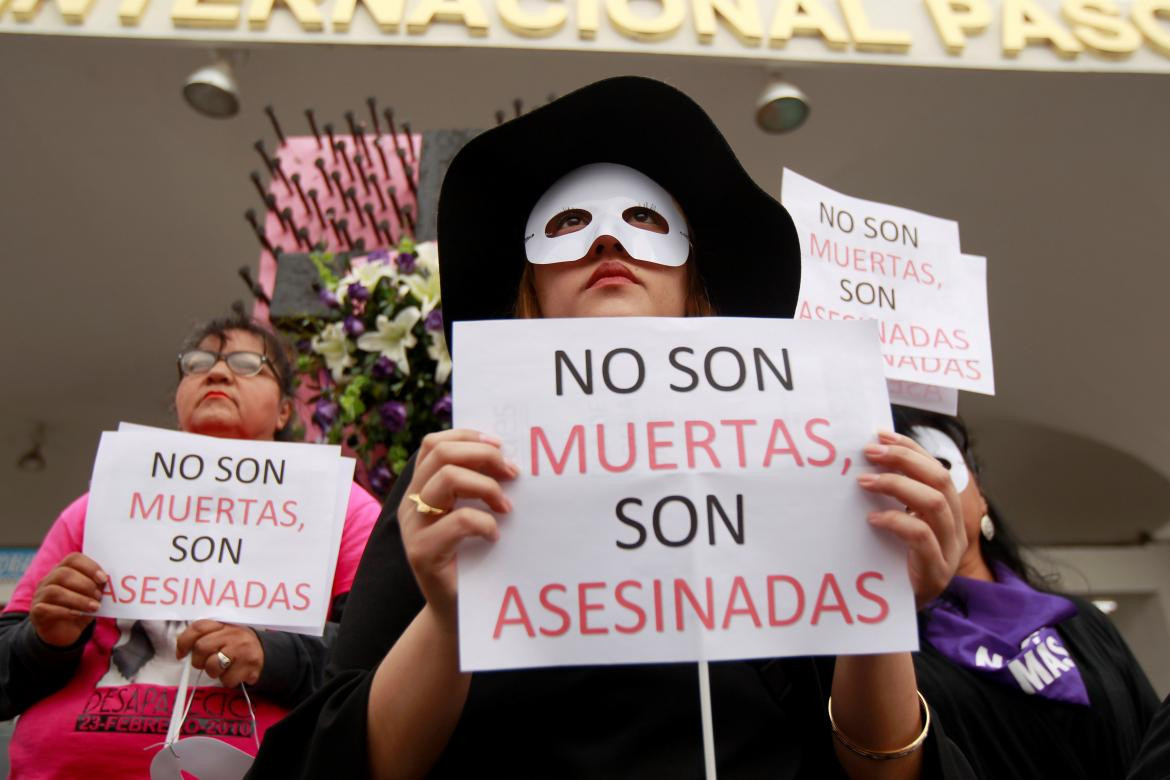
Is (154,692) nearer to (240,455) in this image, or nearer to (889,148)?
(240,455)

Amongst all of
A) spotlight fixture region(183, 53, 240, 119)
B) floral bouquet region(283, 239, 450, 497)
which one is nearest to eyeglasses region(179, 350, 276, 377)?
floral bouquet region(283, 239, 450, 497)

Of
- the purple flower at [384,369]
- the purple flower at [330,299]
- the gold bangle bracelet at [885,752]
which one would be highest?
the purple flower at [330,299]

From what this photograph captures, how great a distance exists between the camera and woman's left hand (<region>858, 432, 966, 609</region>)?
77 cm

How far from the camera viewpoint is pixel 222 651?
4.45 feet

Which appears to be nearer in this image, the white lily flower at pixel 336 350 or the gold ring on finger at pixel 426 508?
the gold ring on finger at pixel 426 508

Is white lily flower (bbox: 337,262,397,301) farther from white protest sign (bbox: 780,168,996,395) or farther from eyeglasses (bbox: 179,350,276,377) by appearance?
white protest sign (bbox: 780,168,996,395)

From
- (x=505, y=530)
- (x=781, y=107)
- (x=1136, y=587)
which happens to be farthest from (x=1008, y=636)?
(x=1136, y=587)

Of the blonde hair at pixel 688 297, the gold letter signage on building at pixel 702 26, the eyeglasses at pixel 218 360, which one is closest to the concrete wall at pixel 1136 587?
the gold letter signage on building at pixel 702 26

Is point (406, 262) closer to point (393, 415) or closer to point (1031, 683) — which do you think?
point (393, 415)

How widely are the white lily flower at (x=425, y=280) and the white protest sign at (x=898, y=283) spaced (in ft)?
2.73

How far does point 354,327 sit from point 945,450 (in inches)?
51.3

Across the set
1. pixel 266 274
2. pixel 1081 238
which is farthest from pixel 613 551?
pixel 1081 238

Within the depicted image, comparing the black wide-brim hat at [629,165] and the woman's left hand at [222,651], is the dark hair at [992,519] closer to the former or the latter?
the black wide-brim hat at [629,165]

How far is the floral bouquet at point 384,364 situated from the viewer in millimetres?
2051
